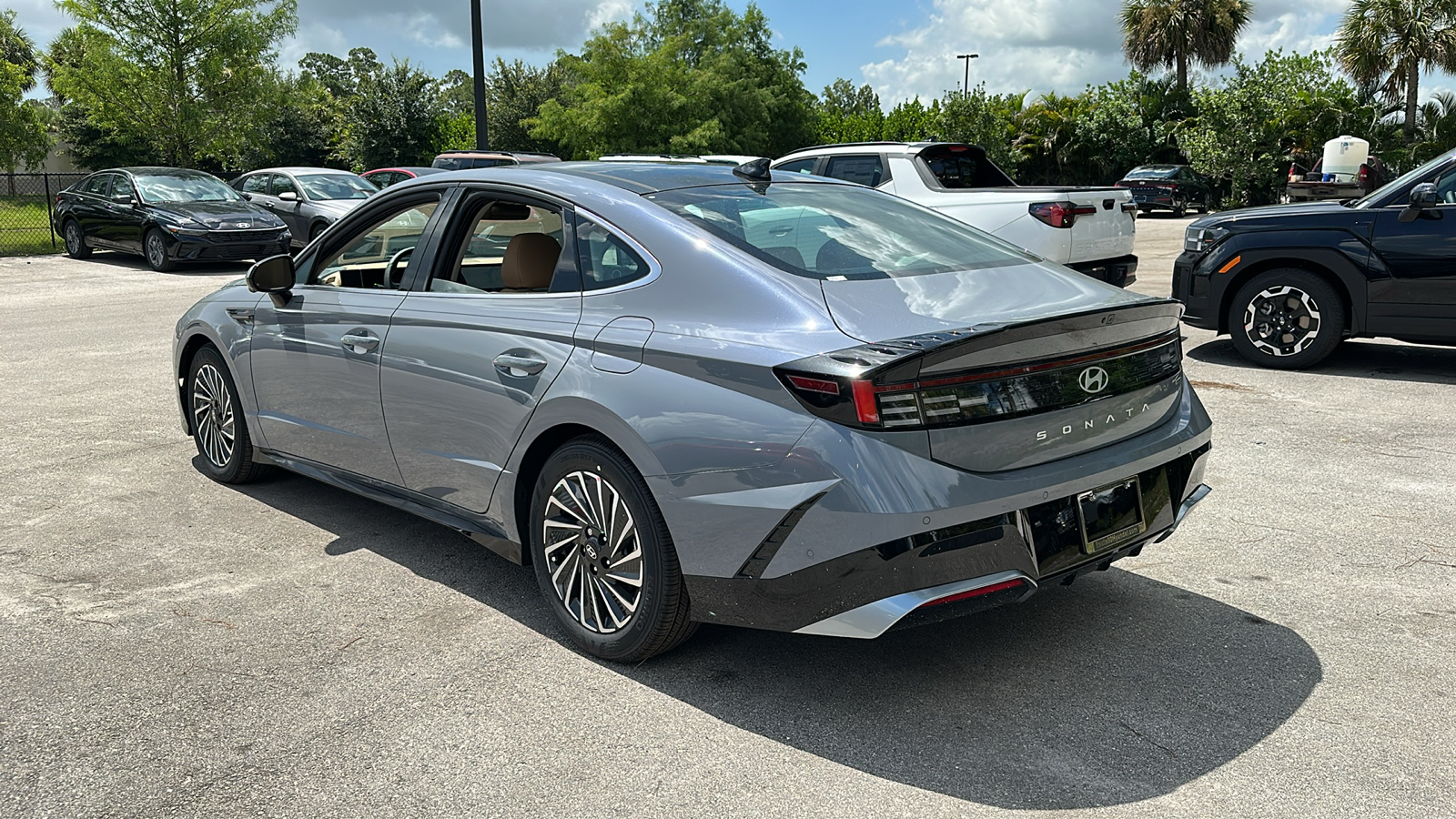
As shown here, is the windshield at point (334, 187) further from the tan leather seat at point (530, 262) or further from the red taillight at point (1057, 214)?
the tan leather seat at point (530, 262)

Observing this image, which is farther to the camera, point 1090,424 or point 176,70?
point 176,70

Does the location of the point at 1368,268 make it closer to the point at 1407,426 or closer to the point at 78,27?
the point at 1407,426

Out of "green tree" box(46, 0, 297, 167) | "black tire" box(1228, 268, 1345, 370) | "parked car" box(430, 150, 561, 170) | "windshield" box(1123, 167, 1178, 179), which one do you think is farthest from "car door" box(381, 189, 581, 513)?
"windshield" box(1123, 167, 1178, 179)

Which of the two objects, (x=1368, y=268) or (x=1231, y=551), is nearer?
(x=1231, y=551)

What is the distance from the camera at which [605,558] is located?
3.71 meters

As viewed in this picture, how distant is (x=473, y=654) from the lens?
152 inches

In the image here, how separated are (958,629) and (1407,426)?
4.34 metres

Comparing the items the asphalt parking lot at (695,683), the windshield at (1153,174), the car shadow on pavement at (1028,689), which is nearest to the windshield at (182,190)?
the asphalt parking lot at (695,683)

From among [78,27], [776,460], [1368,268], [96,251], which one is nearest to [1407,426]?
[1368,268]

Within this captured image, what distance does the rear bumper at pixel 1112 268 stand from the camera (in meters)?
10.4

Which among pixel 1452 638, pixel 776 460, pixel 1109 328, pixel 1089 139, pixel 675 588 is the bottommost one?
pixel 1452 638

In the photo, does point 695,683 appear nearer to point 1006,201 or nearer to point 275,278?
point 275,278

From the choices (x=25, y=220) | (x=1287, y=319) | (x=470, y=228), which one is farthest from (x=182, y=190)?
(x=1287, y=319)

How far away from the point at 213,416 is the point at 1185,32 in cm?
5027
